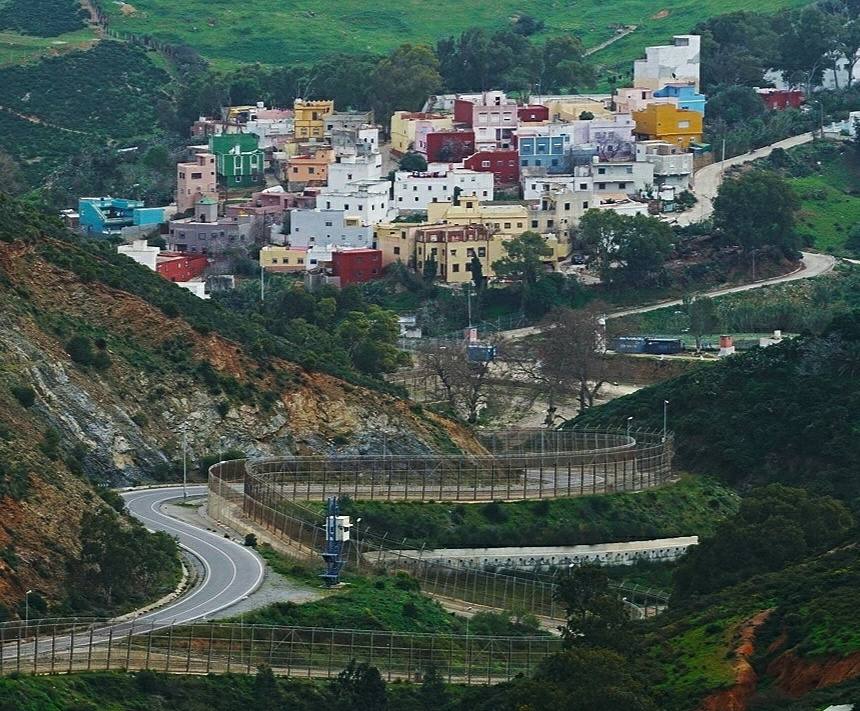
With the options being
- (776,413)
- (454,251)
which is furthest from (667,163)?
(776,413)

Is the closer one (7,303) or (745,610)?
(745,610)

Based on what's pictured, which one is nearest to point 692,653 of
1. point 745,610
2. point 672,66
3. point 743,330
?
point 745,610

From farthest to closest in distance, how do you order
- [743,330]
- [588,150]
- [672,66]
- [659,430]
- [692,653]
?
[672,66] → [588,150] → [743,330] → [659,430] → [692,653]

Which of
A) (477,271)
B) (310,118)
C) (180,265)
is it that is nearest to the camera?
(180,265)

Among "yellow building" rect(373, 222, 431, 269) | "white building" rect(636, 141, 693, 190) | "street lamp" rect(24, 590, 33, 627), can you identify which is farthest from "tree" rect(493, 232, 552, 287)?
"street lamp" rect(24, 590, 33, 627)

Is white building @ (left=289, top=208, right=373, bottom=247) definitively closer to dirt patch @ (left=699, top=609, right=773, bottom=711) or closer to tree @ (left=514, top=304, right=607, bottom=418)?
tree @ (left=514, top=304, right=607, bottom=418)

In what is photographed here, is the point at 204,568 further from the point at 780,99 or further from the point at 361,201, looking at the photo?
the point at 780,99

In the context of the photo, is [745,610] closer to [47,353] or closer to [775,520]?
[775,520]

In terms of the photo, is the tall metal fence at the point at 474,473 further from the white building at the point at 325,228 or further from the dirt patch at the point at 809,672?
the white building at the point at 325,228
